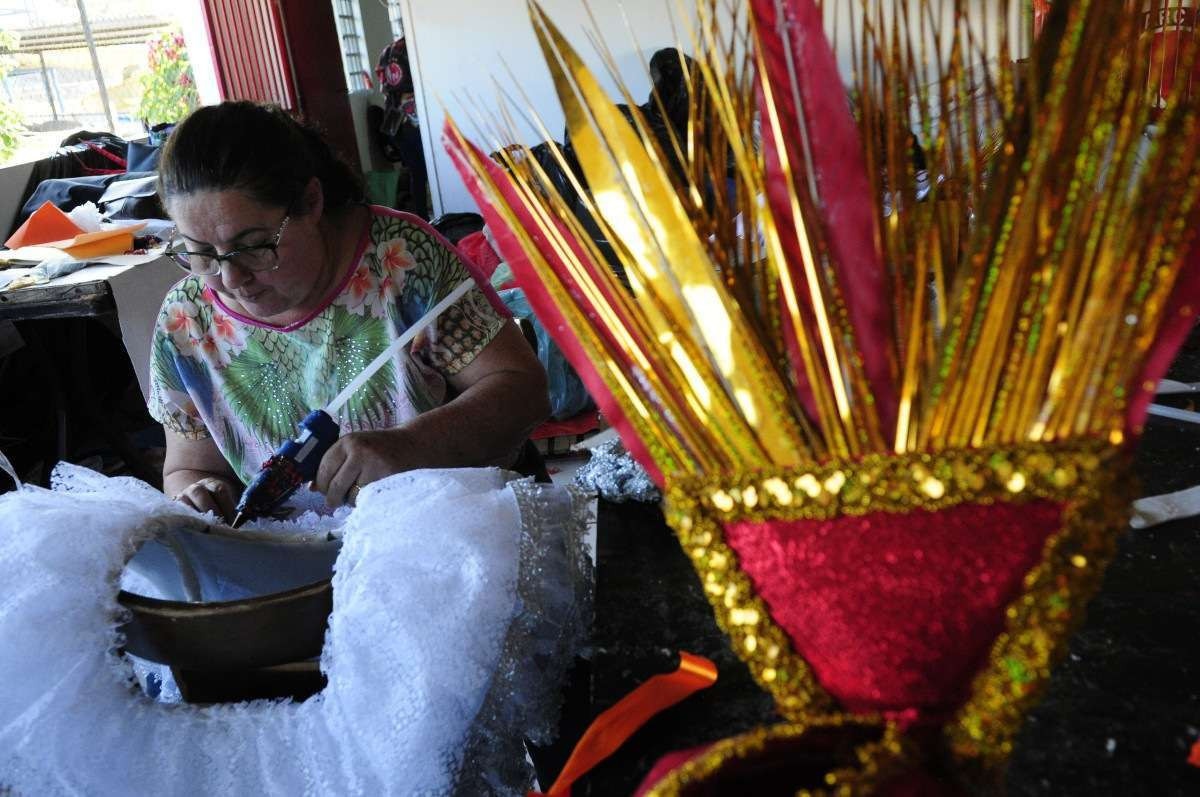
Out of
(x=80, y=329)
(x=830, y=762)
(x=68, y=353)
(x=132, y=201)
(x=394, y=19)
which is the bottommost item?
(x=68, y=353)

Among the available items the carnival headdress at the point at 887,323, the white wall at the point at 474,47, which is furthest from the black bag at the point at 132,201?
the carnival headdress at the point at 887,323

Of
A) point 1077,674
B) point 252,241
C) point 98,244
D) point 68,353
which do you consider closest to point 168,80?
point 68,353

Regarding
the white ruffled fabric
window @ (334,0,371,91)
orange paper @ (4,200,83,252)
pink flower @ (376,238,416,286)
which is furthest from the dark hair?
window @ (334,0,371,91)

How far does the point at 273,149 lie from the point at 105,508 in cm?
63

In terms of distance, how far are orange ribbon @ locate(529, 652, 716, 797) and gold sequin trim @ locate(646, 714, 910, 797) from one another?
0.68 feet

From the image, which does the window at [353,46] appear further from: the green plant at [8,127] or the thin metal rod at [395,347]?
the thin metal rod at [395,347]

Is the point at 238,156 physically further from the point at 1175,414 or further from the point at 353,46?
the point at 353,46

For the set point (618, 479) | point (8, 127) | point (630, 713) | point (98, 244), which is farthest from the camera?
point (8, 127)

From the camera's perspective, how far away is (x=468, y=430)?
1.32 metres

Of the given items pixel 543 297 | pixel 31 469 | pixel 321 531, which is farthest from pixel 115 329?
pixel 543 297

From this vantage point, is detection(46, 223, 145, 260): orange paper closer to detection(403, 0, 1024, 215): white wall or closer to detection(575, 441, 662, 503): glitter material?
detection(403, 0, 1024, 215): white wall

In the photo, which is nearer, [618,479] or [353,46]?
[618,479]

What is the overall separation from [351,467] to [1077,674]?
2.75 feet

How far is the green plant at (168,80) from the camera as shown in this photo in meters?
5.97
